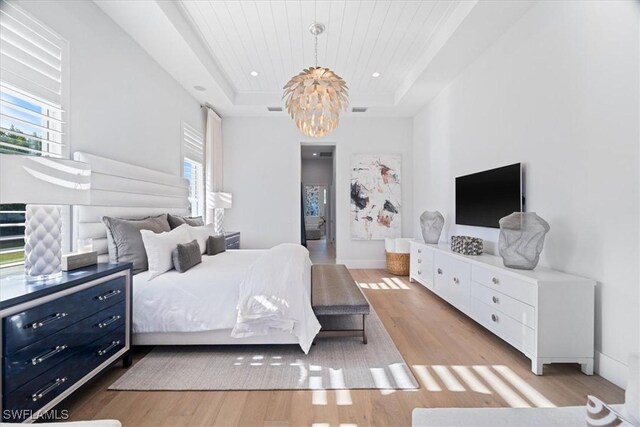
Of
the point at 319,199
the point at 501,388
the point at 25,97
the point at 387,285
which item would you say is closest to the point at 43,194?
the point at 25,97

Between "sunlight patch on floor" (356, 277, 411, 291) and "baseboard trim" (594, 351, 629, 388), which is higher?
"baseboard trim" (594, 351, 629, 388)

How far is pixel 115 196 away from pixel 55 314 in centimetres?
142

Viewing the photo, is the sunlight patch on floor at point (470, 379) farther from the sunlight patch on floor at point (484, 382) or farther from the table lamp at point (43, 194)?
the table lamp at point (43, 194)

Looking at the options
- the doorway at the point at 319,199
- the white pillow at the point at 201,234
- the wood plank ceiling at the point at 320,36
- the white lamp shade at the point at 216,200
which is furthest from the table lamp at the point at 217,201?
the doorway at the point at 319,199

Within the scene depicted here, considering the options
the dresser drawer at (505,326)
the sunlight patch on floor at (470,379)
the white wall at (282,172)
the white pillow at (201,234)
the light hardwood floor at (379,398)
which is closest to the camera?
the light hardwood floor at (379,398)

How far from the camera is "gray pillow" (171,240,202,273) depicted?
8.08 ft

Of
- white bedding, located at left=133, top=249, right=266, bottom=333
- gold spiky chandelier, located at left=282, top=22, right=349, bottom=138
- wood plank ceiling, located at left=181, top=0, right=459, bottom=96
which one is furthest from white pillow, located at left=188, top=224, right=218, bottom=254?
wood plank ceiling, located at left=181, top=0, right=459, bottom=96

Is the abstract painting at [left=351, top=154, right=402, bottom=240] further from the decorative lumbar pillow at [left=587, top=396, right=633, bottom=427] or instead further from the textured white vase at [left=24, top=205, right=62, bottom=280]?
the decorative lumbar pillow at [left=587, top=396, right=633, bottom=427]

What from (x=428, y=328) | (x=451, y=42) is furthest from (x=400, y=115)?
(x=428, y=328)

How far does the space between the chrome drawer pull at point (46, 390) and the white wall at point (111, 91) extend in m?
1.67

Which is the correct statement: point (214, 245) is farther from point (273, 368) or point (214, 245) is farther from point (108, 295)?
point (273, 368)

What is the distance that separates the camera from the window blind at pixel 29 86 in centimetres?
179

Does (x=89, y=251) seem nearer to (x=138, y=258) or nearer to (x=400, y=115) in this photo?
(x=138, y=258)

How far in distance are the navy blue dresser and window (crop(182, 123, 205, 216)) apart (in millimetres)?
2600
